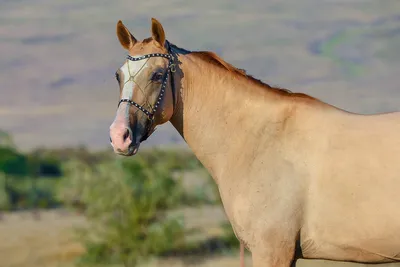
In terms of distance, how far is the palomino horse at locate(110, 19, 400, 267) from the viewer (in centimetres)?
444

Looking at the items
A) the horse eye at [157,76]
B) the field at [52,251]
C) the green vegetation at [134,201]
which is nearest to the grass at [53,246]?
the field at [52,251]

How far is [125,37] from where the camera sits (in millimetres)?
4898

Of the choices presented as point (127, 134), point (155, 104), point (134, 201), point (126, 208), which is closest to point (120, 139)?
point (127, 134)

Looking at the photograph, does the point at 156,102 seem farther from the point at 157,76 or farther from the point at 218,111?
the point at 218,111

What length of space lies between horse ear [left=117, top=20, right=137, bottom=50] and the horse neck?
414 millimetres

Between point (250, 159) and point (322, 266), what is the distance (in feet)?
21.4

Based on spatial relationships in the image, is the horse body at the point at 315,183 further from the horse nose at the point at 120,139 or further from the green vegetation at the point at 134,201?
the green vegetation at the point at 134,201

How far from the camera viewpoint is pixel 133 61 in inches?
184

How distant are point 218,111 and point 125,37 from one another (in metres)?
0.94

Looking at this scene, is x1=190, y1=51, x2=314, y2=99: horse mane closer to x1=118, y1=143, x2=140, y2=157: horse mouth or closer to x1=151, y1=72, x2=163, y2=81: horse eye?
x1=151, y1=72, x2=163, y2=81: horse eye

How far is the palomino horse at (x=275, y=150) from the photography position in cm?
444

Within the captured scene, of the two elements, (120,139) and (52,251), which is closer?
(120,139)

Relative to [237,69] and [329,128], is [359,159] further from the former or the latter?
[237,69]

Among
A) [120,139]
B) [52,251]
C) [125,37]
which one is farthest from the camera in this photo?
[52,251]
